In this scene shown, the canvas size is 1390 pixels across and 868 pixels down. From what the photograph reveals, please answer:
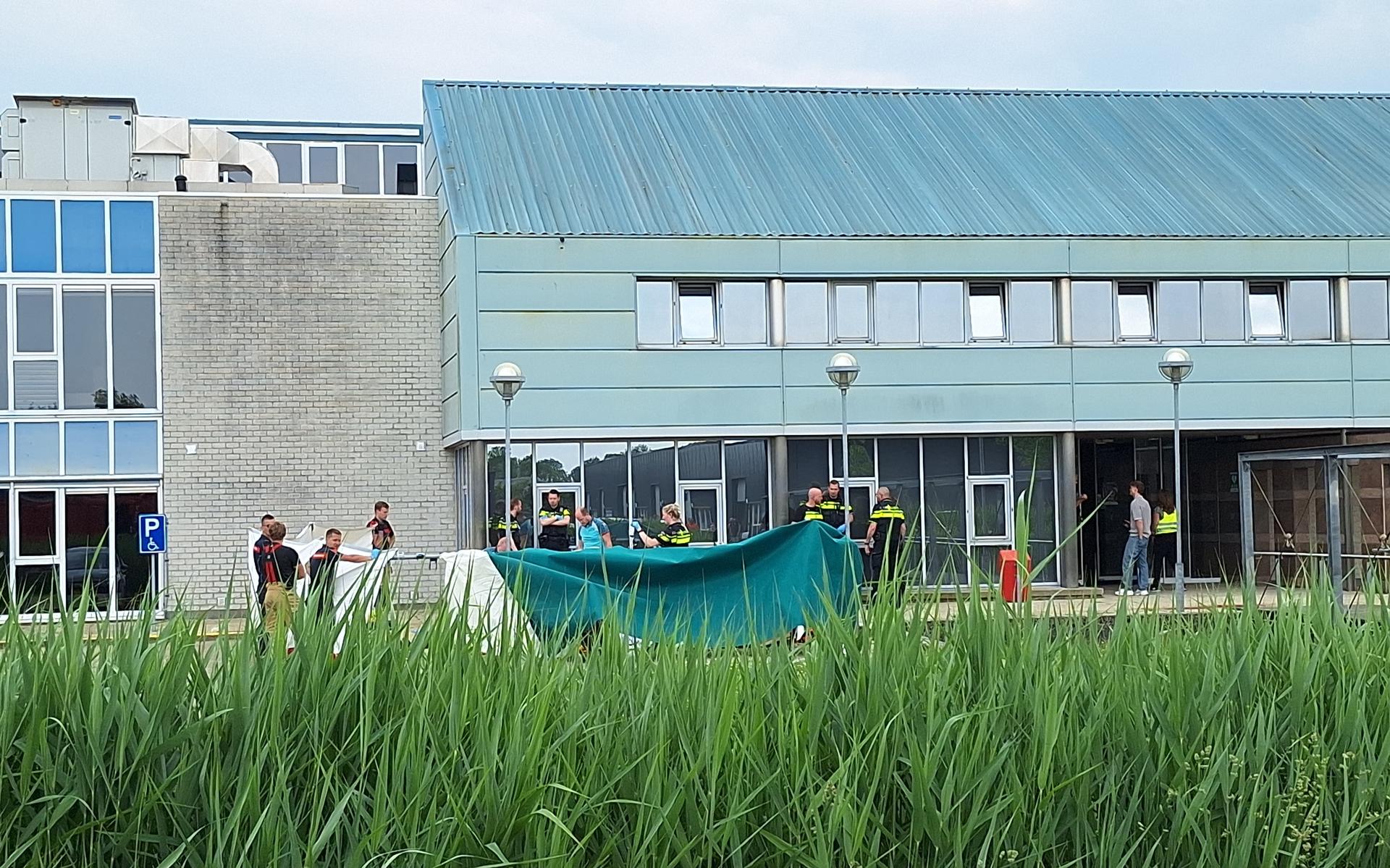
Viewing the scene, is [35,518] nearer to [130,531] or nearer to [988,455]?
[130,531]

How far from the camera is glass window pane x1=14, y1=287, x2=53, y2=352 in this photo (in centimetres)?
2967

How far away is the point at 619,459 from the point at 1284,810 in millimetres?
24386

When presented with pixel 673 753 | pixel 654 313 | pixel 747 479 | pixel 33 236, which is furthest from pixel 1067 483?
pixel 673 753

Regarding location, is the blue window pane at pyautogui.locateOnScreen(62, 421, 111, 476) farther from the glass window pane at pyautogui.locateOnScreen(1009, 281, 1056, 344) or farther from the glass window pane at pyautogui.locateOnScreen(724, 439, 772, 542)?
the glass window pane at pyautogui.locateOnScreen(1009, 281, 1056, 344)

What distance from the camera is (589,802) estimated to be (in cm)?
450

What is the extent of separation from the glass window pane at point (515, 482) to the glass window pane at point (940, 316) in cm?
745

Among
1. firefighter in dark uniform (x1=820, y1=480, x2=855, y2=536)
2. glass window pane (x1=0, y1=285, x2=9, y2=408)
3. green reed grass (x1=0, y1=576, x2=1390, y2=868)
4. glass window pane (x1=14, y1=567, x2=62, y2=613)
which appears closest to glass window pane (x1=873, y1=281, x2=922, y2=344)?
firefighter in dark uniform (x1=820, y1=480, x2=855, y2=536)

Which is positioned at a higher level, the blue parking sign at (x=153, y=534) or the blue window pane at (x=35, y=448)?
the blue window pane at (x=35, y=448)

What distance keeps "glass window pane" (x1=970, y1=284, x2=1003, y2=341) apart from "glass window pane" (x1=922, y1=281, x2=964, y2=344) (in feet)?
0.75

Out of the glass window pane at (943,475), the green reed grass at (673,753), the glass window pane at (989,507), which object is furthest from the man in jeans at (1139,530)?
the green reed grass at (673,753)

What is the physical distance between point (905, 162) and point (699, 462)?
792 centimetres

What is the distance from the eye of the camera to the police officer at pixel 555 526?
24.0m

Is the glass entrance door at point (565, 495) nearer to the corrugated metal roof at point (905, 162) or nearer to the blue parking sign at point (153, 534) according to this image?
the corrugated metal roof at point (905, 162)

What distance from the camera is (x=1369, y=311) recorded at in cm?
3069
